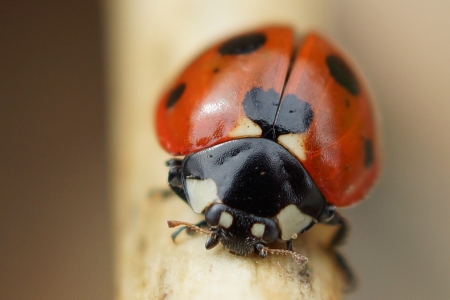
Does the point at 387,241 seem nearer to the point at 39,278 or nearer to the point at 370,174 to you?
the point at 370,174

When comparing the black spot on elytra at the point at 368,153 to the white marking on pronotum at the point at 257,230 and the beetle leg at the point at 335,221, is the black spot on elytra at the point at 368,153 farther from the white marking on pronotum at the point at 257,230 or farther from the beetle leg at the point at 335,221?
the white marking on pronotum at the point at 257,230

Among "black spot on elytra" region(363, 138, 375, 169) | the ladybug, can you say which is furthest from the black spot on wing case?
"black spot on elytra" region(363, 138, 375, 169)

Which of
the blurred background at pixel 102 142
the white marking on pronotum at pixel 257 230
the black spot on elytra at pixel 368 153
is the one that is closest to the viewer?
the white marking on pronotum at pixel 257 230

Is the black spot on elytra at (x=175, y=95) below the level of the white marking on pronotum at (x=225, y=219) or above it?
above

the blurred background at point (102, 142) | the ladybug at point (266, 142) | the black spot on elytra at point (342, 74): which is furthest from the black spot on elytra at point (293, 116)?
the blurred background at point (102, 142)

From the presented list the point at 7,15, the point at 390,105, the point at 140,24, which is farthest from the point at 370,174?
the point at 7,15

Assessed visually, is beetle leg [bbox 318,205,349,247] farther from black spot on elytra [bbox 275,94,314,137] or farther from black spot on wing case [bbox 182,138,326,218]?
black spot on elytra [bbox 275,94,314,137]

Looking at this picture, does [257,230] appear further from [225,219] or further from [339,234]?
[339,234]

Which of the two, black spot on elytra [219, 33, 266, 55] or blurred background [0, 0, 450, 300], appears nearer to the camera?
black spot on elytra [219, 33, 266, 55]
